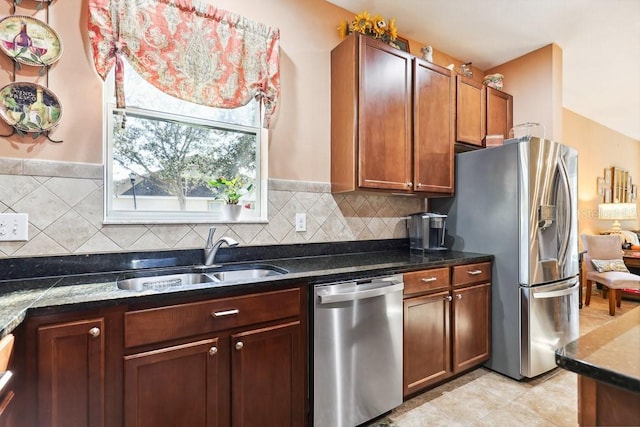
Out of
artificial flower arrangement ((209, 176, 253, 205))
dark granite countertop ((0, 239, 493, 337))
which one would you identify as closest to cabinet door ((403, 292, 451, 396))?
dark granite countertop ((0, 239, 493, 337))

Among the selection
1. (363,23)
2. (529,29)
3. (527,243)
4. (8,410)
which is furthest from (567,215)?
(8,410)

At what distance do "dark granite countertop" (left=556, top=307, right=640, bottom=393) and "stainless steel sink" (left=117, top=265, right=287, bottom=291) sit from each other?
3.96 feet

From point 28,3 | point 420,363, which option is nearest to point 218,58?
point 28,3

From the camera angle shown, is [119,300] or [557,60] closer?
[119,300]

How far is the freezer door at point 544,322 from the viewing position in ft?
7.23

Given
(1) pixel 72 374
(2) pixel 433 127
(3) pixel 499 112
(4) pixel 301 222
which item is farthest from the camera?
(3) pixel 499 112

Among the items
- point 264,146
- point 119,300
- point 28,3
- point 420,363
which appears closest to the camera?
point 119,300

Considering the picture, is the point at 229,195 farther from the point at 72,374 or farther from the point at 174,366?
the point at 72,374

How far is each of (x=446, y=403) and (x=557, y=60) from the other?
10.3 feet

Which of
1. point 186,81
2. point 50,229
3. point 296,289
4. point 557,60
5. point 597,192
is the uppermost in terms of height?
point 557,60

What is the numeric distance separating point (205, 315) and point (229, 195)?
0.86m

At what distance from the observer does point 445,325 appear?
211 centimetres

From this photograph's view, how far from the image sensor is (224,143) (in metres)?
2.08

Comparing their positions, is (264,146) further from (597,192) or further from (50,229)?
(597,192)
